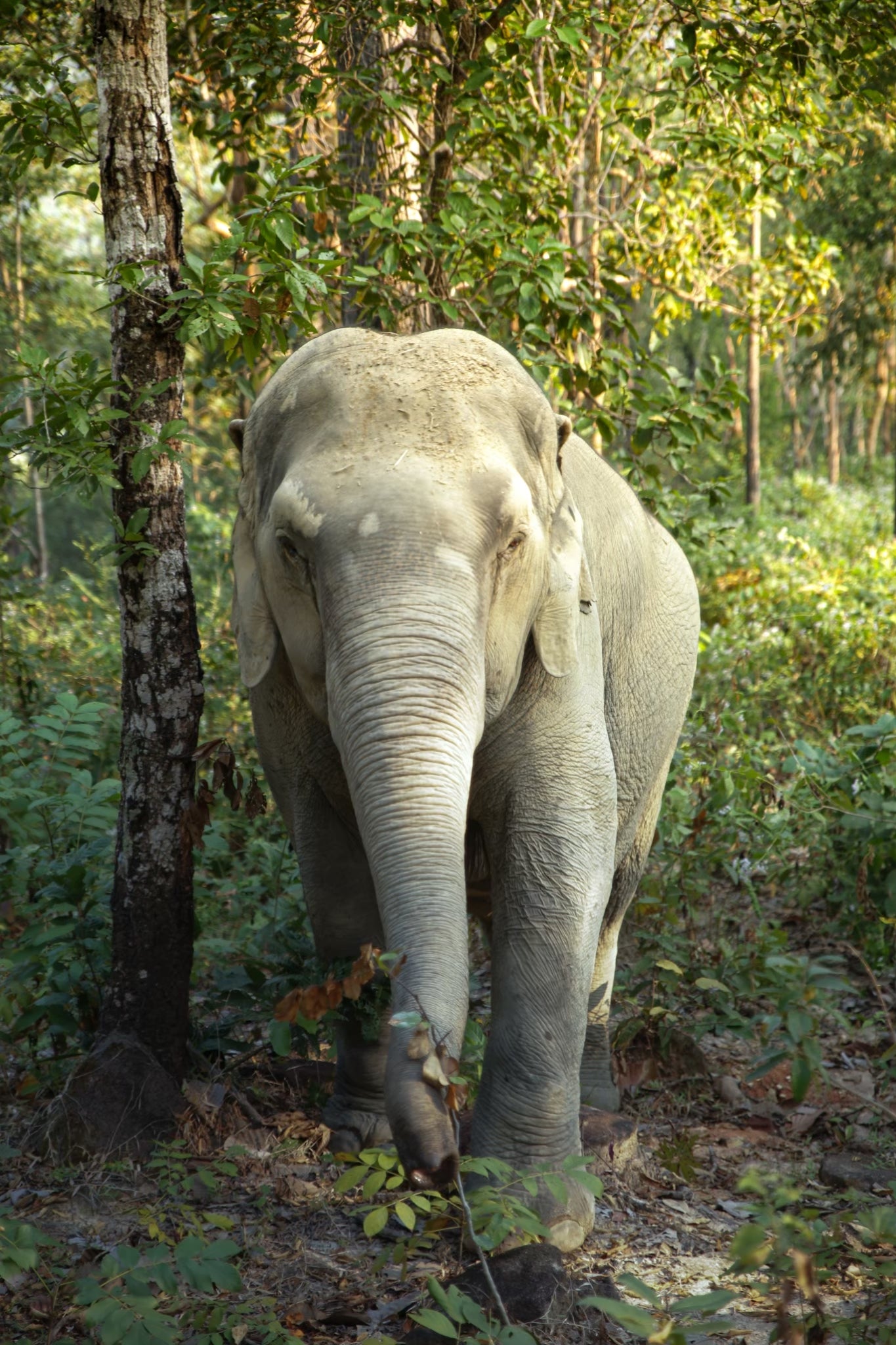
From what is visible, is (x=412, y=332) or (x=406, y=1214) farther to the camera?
(x=412, y=332)

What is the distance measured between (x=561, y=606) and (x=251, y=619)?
0.85m

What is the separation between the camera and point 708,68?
575cm

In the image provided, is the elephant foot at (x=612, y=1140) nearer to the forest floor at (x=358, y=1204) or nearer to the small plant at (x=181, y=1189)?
the forest floor at (x=358, y=1204)

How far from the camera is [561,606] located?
3.66 meters

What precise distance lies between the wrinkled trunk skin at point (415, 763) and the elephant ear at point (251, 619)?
1.46 feet

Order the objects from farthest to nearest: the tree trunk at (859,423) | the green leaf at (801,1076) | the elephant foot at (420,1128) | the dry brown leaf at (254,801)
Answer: the tree trunk at (859,423), the dry brown leaf at (254,801), the elephant foot at (420,1128), the green leaf at (801,1076)

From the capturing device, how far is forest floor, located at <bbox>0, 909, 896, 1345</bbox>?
10.1 feet

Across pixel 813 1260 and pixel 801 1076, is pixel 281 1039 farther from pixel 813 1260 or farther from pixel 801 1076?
pixel 801 1076

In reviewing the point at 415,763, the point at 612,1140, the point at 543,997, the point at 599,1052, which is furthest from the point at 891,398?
the point at 415,763

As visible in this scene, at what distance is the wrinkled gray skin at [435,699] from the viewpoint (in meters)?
3.04

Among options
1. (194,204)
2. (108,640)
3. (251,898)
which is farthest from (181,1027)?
(194,204)

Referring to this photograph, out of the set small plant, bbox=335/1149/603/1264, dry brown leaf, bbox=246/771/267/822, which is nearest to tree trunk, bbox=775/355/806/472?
dry brown leaf, bbox=246/771/267/822

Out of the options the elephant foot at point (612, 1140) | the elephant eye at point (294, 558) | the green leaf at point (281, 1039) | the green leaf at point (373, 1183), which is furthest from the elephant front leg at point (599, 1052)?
the green leaf at point (373, 1183)

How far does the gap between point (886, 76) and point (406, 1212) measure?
527cm
